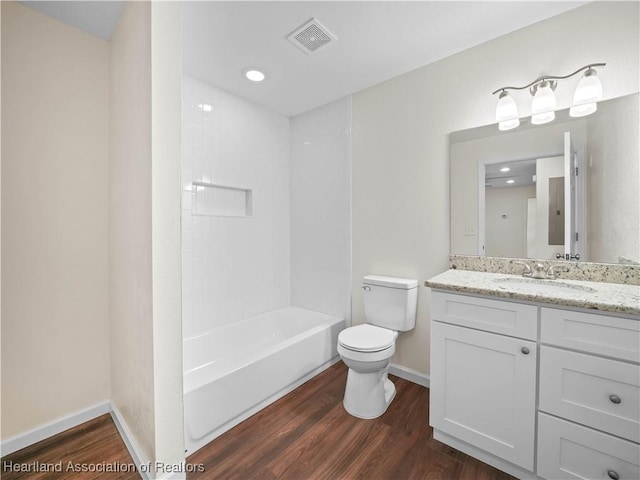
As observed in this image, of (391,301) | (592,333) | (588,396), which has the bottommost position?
(588,396)

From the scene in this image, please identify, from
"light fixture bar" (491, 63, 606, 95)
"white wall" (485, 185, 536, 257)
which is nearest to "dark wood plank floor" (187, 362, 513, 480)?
"white wall" (485, 185, 536, 257)

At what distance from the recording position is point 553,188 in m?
1.61

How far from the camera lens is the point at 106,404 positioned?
179 cm

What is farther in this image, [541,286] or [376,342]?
[376,342]

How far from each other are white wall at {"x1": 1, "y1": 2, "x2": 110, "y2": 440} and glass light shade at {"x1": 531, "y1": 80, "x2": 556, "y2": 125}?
261 cm

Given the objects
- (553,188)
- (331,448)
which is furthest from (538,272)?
(331,448)

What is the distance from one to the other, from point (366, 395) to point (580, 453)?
1.01 metres

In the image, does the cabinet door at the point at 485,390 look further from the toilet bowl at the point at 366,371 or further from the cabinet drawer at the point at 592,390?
the toilet bowl at the point at 366,371

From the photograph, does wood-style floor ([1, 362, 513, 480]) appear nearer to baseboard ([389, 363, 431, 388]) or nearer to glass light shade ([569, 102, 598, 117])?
baseboard ([389, 363, 431, 388])

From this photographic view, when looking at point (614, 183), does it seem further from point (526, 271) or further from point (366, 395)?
point (366, 395)

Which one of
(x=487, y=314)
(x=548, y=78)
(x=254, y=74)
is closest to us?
(x=487, y=314)

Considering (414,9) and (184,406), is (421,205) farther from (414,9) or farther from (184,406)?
(184,406)

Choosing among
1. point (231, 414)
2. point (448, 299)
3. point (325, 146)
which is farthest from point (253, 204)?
point (448, 299)

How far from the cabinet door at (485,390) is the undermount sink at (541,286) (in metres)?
0.29
